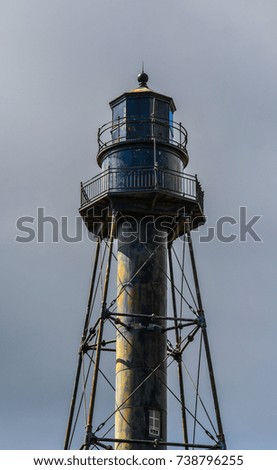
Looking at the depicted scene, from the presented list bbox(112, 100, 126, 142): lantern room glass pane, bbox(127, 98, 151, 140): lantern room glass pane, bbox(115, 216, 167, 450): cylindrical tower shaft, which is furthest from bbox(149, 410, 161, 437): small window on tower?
bbox(112, 100, 126, 142): lantern room glass pane

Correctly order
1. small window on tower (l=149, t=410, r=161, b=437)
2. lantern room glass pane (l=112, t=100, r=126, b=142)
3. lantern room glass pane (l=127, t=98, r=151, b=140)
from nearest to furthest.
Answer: small window on tower (l=149, t=410, r=161, b=437)
lantern room glass pane (l=127, t=98, r=151, b=140)
lantern room glass pane (l=112, t=100, r=126, b=142)

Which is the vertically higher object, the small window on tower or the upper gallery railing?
the upper gallery railing

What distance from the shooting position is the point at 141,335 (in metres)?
42.3

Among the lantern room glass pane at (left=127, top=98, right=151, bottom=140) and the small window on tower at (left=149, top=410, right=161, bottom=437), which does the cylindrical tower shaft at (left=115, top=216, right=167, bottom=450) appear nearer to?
the small window on tower at (left=149, top=410, right=161, bottom=437)

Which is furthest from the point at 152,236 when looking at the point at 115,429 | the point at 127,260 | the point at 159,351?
the point at 115,429

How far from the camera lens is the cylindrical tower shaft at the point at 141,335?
4128 cm

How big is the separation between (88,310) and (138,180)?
5.10 meters

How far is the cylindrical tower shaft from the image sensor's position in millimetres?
41281

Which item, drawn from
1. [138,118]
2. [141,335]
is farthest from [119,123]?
[141,335]

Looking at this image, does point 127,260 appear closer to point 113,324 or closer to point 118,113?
point 113,324

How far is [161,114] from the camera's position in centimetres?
4538

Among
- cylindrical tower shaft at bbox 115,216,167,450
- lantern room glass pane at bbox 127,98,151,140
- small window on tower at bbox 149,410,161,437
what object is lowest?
small window on tower at bbox 149,410,161,437
